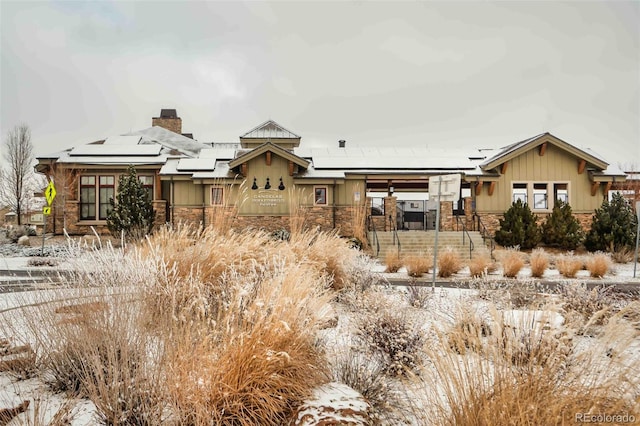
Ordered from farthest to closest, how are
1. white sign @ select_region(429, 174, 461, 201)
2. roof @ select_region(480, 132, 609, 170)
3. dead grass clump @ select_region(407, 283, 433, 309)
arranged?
roof @ select_region(480, 132, 609, 170) → white sign @ select_region(429, 174, 461, 201) → dead grass clump @ select_region(407, 283, 433, 309)

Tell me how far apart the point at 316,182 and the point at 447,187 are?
1137 centimetres

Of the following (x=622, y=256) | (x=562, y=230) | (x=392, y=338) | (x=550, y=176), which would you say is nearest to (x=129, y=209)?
(x=392, y=338)

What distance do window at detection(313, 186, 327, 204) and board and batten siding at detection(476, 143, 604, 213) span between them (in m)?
7.56

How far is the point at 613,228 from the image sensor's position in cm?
1636

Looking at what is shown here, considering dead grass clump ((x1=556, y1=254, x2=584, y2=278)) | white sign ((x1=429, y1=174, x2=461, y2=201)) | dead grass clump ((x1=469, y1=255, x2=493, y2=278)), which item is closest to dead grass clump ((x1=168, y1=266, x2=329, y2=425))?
white sign ((x1=429, y1=174, x2=461, y2=201))

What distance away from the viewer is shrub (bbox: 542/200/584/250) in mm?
17266

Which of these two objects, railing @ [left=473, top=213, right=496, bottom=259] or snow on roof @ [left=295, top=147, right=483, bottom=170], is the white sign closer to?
railing @ [left=473, top=213, right=496, bottom=259]

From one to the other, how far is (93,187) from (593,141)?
1834 inches

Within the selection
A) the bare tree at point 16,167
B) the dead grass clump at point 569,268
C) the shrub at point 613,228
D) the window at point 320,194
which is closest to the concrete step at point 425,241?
the window at point 320,194

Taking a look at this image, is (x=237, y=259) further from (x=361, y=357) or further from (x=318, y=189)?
(x=318, y=189)

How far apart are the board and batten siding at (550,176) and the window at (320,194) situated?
297 inches

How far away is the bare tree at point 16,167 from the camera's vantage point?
25.9 m

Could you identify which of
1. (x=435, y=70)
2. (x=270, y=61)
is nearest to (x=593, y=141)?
(x=435, y=70)

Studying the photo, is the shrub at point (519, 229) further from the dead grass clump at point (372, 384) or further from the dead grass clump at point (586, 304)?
the dead grass clump at point (372, 384)
